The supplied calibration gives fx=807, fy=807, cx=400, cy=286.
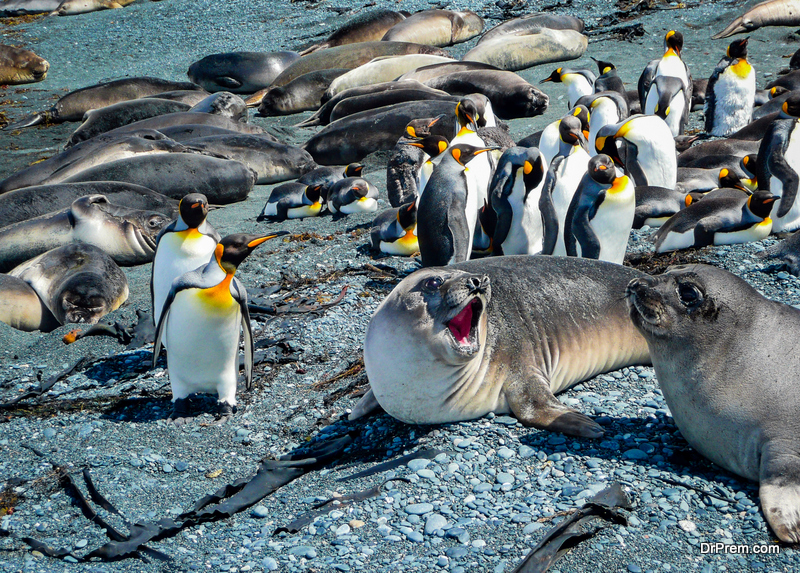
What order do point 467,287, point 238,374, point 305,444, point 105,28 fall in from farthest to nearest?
point 105,28 → point 238,374 → point 305,444 → point 467,287

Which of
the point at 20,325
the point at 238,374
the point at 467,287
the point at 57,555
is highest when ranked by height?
the point at 467,287

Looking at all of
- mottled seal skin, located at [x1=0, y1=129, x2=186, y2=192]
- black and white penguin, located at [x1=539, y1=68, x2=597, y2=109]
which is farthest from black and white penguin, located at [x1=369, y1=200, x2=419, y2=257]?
black and white penguin, located at [x1=539, y1=68, x2=597, y2=109]

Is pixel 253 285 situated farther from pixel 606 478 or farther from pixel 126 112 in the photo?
pixel 126 112

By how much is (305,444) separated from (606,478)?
145cm

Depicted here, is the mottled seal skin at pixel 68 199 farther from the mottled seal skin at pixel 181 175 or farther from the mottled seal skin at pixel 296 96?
the mottled seal skin at pixel 296 96

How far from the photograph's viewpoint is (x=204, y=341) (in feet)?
13.9

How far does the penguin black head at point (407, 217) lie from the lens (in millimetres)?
6568

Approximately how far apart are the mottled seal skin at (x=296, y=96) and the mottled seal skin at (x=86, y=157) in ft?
12.2

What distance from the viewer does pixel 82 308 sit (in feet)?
20.5

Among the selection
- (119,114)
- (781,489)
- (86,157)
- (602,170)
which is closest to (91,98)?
(119,114)

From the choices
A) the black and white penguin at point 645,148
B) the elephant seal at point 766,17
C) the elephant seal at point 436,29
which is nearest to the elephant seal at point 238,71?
the elephant seal at point 436,29

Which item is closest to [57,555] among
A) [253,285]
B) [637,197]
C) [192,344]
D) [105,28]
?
[192,344]

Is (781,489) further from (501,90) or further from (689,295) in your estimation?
(501,90)

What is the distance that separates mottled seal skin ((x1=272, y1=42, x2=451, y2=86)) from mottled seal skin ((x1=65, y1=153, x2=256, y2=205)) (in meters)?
5.86
